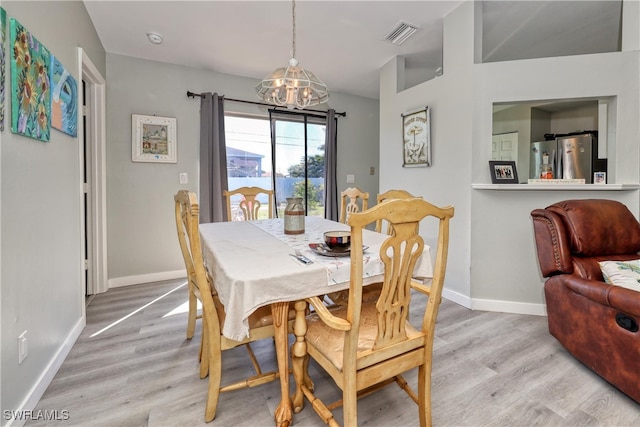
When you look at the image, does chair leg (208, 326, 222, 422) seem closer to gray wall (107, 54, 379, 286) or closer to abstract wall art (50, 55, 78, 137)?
abstract wall art (50, 55, 78, 137)

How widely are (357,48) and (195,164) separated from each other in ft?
7.35

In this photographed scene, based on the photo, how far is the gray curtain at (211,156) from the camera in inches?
140

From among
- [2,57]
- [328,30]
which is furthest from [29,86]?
[328,30]

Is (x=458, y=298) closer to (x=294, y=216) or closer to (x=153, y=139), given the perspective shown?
(x=294, y=216)

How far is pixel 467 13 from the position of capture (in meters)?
2.53

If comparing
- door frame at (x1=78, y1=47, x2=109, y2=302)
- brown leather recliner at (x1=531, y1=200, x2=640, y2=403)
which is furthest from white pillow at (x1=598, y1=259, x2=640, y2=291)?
door frame at (x1=78, y1=47, x2=109, y2=302)

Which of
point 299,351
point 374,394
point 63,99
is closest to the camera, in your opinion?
point 299,351

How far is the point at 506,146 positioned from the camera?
507 centimetres

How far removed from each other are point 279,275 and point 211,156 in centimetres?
277

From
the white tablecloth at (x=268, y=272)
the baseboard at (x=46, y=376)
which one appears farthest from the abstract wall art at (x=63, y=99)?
the baseboard at (x=46, y=376)

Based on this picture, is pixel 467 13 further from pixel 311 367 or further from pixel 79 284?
pixel 79 284

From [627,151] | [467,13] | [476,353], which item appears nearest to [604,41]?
[627,151]

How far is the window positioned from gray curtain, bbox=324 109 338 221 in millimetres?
128

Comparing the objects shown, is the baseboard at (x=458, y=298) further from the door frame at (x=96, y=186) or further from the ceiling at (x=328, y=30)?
the door frame at (x=96, y=186)
